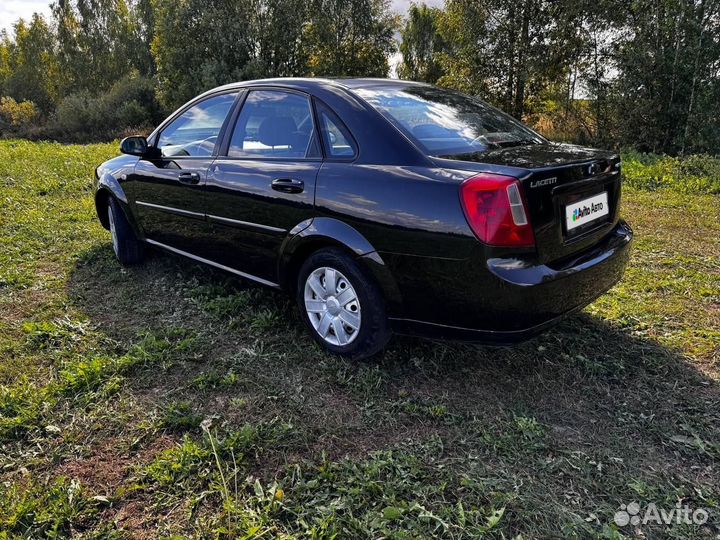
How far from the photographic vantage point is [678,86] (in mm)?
10898

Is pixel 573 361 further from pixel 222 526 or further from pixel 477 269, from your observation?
pixel 222 526

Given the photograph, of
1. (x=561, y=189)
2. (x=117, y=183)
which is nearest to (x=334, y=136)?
(x=561, y=189)

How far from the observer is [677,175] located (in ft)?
25.4

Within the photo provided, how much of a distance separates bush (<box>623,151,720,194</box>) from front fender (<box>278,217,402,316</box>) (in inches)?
245

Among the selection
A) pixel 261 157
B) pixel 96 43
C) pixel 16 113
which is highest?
pixel 96 43

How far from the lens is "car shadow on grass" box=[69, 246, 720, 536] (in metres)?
2.16

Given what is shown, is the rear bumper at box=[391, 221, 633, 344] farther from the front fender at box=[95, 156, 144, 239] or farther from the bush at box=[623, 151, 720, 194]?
the bush at box=[623, 151, 720, 194]

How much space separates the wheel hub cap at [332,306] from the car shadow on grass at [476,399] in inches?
6.2

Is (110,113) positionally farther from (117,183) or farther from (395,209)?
(395,209)

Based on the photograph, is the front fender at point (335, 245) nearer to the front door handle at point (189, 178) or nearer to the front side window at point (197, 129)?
the front door handle at point (189, 178)

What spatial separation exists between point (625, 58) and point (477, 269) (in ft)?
38.3

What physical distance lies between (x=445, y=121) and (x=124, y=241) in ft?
9.89

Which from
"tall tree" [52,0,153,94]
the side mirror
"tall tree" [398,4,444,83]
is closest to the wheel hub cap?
the side mirror

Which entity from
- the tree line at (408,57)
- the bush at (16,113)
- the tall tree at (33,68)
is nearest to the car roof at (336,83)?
the tree line at (408,57)
